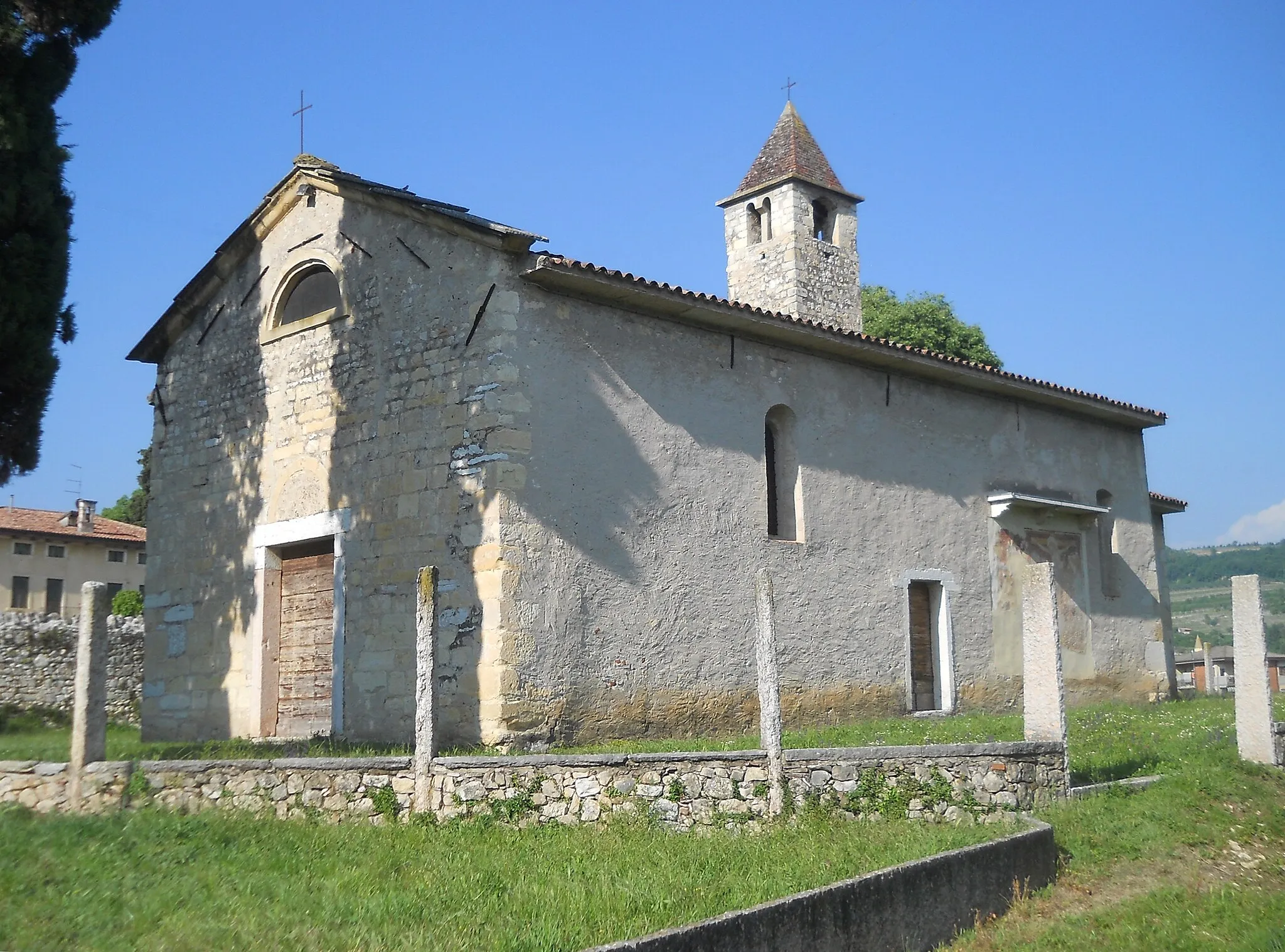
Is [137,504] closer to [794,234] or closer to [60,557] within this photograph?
[60,557]

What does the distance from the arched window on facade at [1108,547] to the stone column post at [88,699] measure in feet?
49.5

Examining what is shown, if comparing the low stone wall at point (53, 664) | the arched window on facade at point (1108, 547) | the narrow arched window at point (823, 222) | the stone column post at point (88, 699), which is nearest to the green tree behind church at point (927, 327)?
the narrow arched window at point (823, 222)

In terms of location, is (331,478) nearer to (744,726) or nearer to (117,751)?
(117,751)

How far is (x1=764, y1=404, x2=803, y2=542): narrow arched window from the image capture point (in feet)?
46.2

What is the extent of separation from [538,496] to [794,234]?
47.6 ft

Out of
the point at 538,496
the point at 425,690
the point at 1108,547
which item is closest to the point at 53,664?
the point at 538,496

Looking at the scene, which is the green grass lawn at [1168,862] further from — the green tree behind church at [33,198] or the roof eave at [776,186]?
the roof eave at [776,186]

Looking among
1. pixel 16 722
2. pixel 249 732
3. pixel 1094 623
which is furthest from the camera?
pixel 16 722

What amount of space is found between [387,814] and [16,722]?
14.2m

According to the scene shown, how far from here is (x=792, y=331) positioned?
45.1 feet

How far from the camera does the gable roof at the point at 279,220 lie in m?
11.7

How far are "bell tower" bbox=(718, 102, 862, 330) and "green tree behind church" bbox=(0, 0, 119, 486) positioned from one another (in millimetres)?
15067

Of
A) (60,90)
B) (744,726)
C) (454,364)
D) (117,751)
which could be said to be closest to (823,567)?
(744,726)

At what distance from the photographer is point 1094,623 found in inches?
715
